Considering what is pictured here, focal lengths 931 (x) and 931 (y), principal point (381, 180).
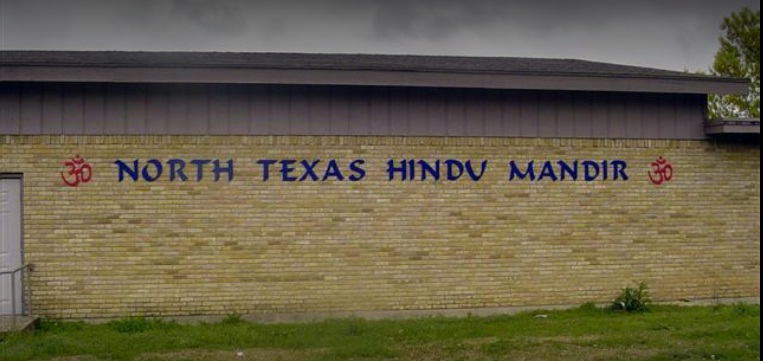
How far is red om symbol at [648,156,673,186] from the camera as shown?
15.0m

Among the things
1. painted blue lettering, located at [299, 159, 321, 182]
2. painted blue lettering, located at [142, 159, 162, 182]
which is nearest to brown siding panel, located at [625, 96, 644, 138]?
painted blue lettering, located at [299, 159, 321, 182]

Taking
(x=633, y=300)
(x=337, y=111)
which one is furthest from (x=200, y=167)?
(x=633, y=300)

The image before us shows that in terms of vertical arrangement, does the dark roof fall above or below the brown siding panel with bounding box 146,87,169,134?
above

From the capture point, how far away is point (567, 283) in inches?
575

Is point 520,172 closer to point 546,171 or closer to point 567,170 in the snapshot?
point 546,171

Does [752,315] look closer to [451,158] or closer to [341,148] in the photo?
[451,158]

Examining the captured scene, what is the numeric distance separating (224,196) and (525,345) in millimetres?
5197

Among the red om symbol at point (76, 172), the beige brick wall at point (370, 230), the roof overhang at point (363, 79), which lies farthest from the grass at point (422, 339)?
the roof overhang at point (363, 79)

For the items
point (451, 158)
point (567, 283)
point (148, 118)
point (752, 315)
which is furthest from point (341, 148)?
point (752, 315)

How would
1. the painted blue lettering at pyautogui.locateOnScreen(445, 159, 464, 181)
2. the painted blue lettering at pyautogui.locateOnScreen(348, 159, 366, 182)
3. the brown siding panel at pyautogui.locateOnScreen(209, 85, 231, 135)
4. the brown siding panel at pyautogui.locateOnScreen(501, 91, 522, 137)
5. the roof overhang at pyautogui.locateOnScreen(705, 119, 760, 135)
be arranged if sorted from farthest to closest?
1. the roof overhang at pyautogui.locateOnScreen(705, 119, 760, 135)
2. the brown siding panel at pyautogui.locateOnScreen(501, 91, 522, 137)
3. the painted blue lettering at pyautogui.locateOnScreen(445, 159, 464, 181)
4. the painted blue lettering at pyautogui.locateOnScreen(348, 159, 366, 182)
5. the brown siding panel at pyautogui.locateOnScreen(209, 85, 231, 135)

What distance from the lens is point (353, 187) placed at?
14039 millimetres

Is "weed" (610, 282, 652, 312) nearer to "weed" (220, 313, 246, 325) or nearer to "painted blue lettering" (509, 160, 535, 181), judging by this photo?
"painted blue lettering" (509, 160, 535, 181)

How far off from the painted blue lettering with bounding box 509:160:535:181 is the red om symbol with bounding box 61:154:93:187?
20.7 ft

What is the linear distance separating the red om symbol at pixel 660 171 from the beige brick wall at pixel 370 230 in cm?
10
